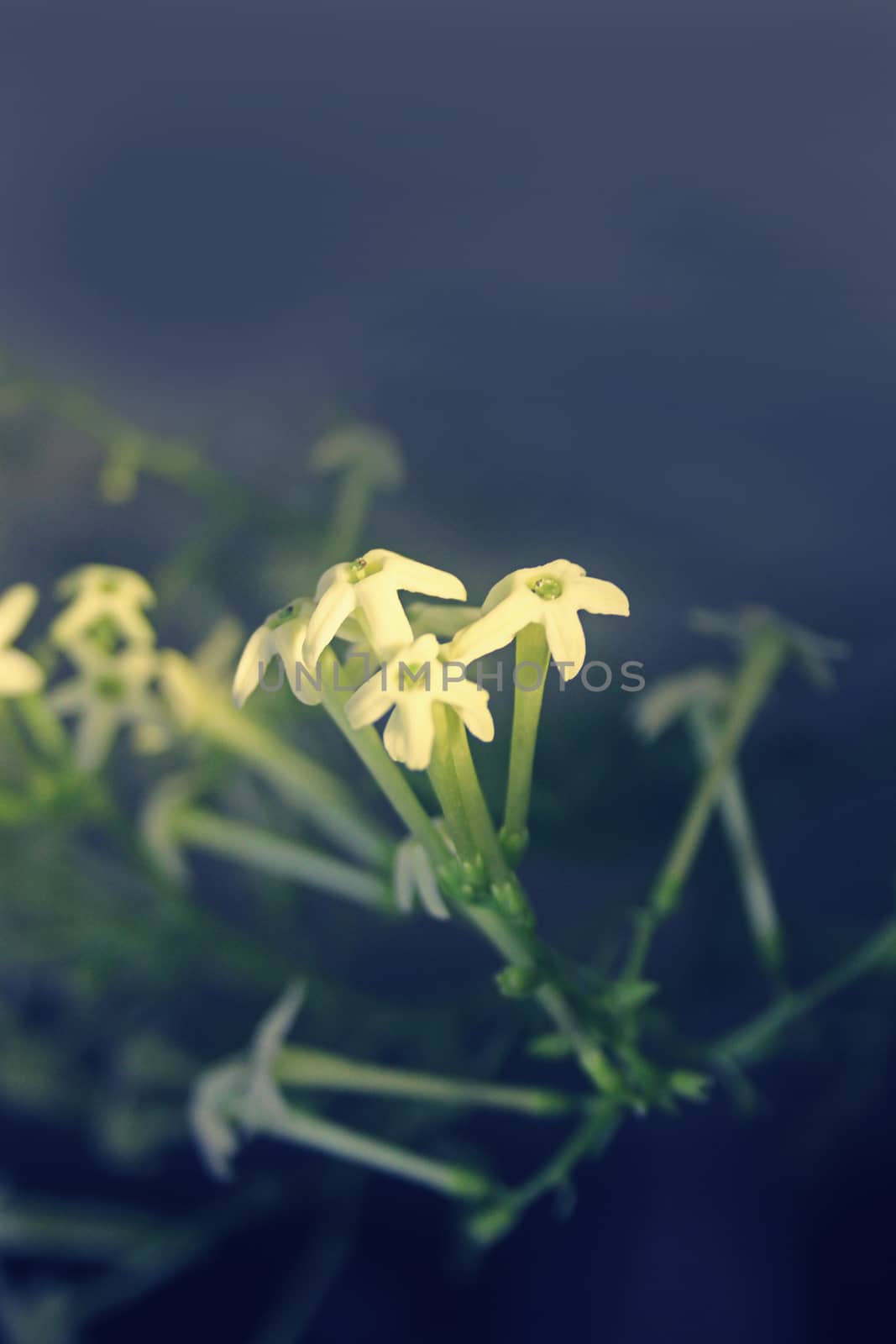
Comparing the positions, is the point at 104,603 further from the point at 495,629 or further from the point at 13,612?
the point at 495,629

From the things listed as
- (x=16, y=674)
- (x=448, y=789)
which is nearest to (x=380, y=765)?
(x=448, y=789)

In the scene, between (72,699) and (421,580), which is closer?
(421,580)

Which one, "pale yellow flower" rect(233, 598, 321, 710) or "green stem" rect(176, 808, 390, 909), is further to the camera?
"green stem" rect(176, 808, 390, 909)

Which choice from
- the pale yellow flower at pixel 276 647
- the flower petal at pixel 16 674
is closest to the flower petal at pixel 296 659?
the pale yellow flower at pixel 276 647

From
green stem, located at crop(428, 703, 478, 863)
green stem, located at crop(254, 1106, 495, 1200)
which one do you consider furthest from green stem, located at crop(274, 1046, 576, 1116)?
green stem, located at crop(428, 703, 478, 863)

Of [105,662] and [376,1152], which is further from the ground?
[105,662]

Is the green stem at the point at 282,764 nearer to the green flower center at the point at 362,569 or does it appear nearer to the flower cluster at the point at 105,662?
the flower cluster at the point at 105,662

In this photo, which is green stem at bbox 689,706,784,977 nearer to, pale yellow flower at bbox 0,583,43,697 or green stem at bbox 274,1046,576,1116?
green stem at bbox 274,1046,576,1116
